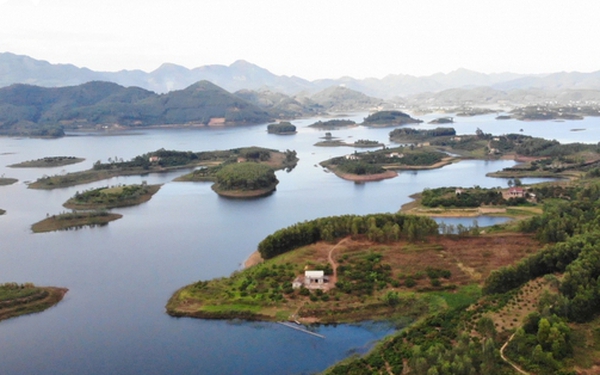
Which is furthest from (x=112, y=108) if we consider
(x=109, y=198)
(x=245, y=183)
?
(x=109, y=198)

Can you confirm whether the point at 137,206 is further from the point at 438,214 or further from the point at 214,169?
the point at 438,214

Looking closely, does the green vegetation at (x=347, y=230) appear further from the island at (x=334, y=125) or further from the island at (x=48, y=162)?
the island at (x=334, y=125)

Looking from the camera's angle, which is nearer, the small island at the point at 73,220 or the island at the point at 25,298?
the island at the point at 25,298

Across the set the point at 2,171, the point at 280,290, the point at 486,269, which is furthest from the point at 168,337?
the point at 2,171

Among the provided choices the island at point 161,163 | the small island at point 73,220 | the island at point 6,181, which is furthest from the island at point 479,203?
the island at point 6,181

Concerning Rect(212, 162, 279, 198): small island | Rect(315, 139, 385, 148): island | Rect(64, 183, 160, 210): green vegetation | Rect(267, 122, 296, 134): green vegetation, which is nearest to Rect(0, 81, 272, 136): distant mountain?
Rect(267, 122, 296, 134): green vegetation

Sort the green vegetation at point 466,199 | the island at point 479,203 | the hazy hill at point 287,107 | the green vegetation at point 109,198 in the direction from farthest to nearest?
the hazy hill at point 287,107, the green vegetation at point 109,198, the green vegetation at point 466,199, the island at point 479,203

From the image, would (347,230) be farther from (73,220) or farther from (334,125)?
(334,125)
